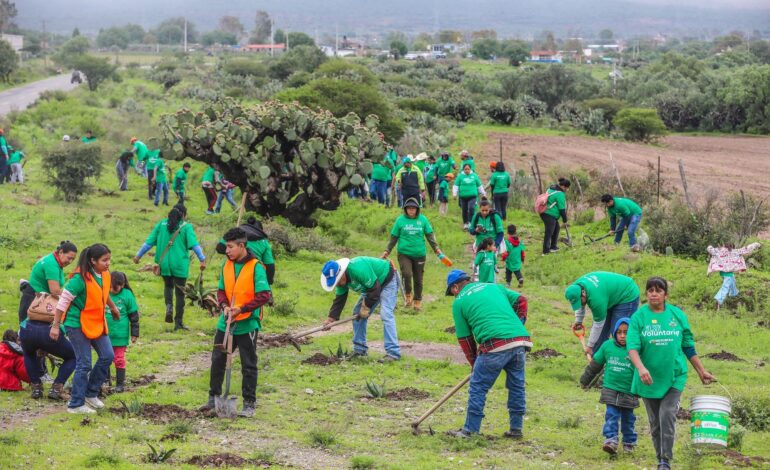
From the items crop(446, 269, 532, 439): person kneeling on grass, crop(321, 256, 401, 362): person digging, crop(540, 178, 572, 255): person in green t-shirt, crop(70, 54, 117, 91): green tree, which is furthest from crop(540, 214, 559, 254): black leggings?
crop(70, 54, 117, 91): green tree

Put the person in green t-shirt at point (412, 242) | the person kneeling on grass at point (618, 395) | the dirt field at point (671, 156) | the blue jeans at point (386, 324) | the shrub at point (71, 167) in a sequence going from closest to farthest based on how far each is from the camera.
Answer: the person kneeling on grass at point (618, 395)
the blue jeans at point (386, 324)
the person in green t-shirt at point (412, 242)
the shrub at point (71, 167)
the dirt field at point (671, 156)

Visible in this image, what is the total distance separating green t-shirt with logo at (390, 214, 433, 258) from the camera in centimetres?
1811

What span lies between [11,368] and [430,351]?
5773 mm

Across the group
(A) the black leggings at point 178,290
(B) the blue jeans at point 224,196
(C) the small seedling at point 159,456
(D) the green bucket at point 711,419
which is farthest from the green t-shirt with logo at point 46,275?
(B) the blue jeans at point 224,196

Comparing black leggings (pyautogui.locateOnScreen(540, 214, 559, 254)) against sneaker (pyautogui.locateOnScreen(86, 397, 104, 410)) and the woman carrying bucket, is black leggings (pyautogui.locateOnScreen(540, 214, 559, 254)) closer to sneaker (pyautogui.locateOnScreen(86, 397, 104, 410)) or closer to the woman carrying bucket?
sneaker (pyautogui.locateOnScreen(86, 397, 104, 410))

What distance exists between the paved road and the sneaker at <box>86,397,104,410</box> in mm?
45182

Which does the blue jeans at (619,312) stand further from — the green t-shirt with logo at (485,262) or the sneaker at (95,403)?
the sneaker at (95,403)

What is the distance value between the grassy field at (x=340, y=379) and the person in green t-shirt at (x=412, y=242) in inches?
22.2

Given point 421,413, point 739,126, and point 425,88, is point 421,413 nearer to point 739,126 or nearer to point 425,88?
point 739,126

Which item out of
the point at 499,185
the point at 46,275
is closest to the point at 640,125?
the point at 499,185

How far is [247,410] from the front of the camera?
1159 centimetres

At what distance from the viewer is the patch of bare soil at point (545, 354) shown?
15.5 m

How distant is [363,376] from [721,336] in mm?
6958

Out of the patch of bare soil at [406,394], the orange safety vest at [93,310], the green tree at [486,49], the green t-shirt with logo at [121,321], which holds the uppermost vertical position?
the green tree at [486,49]
